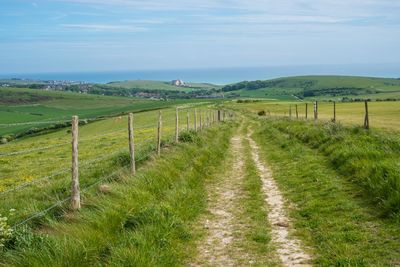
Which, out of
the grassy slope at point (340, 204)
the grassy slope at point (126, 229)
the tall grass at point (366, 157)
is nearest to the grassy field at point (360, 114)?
the tall grass at point (366, 157)

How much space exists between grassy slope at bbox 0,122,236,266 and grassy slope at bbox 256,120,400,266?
2.48 m

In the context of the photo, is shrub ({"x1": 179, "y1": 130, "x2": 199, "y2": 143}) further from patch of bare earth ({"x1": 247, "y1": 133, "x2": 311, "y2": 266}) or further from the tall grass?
patch of bare earth ({"x1": 247, "y1": 133, "x2": 311, "y2": 266})

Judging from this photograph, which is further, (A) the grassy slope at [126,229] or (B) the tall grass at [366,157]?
(B) the tall grass at [366,157]

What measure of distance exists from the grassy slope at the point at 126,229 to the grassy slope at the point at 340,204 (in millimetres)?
2475

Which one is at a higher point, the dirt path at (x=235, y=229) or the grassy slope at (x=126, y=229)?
the grassy slope at (x=126, y=229)

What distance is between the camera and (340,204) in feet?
33.7

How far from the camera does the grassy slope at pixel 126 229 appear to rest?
650 centimetres

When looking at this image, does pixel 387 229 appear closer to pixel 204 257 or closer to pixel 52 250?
pixel 204 257

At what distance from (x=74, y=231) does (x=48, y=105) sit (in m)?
165

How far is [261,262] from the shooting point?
7.26m

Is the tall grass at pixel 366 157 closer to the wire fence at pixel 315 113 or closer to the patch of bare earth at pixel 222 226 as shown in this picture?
the wire fence at pixel 315 113

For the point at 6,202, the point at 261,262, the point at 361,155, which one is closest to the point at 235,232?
the point at 261,262

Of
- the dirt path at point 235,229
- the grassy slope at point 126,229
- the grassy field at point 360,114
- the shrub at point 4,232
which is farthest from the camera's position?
the grassy field at point 360,114

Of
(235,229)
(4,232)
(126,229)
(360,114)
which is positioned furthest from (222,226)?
(360,114)
